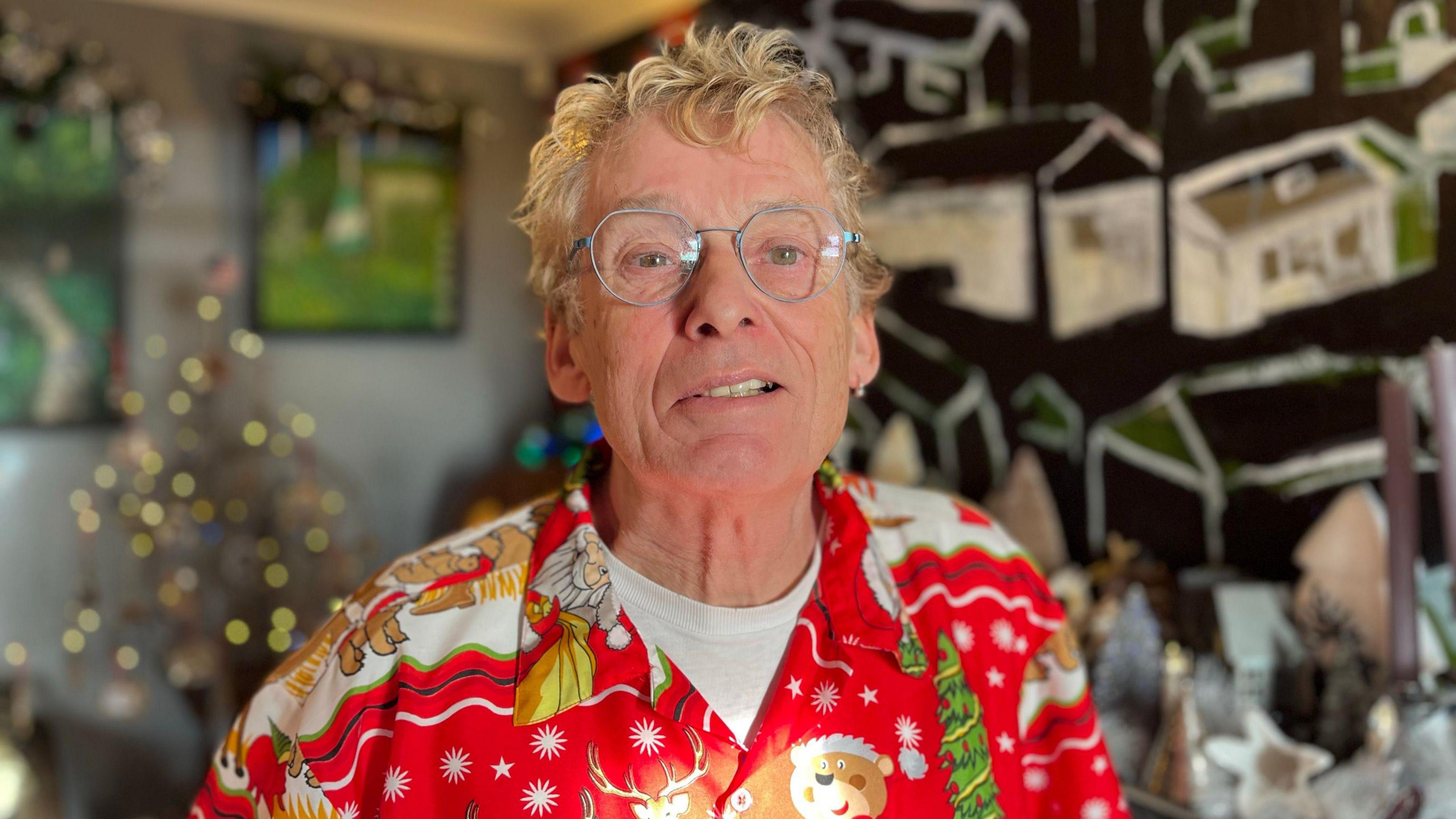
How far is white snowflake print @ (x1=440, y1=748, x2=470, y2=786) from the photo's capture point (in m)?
0.88

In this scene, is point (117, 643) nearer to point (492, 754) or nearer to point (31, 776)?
point (31, 776)

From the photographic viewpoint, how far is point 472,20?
380 centimetres

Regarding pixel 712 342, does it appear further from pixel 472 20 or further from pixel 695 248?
pixel 472 20

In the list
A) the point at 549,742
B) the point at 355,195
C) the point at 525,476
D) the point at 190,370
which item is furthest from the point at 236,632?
the point at 549,742

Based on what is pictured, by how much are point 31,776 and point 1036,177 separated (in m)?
3.01

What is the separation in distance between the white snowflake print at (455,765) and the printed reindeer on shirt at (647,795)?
0.35ft

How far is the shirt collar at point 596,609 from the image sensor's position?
3.00 feet

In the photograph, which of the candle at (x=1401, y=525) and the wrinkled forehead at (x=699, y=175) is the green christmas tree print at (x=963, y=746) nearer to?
the wrinkled forehead at (x=699, y=175)

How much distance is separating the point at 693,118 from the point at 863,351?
13.2 inches

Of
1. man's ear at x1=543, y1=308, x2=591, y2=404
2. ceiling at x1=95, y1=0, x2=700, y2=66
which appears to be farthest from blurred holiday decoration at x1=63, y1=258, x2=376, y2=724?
man's ear at x1=543, y1=308, x2=591, y2=404

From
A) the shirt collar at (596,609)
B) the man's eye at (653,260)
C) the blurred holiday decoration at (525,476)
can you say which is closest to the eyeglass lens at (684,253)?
the man's eye at (653,260)

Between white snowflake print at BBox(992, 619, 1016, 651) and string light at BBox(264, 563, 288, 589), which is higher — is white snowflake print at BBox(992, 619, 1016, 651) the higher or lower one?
the higher one

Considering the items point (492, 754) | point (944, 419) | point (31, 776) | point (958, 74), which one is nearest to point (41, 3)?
point (31, 776)

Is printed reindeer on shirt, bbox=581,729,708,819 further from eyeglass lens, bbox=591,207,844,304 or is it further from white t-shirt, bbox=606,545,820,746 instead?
eyeglass lens, bbox=591,207,844,304
